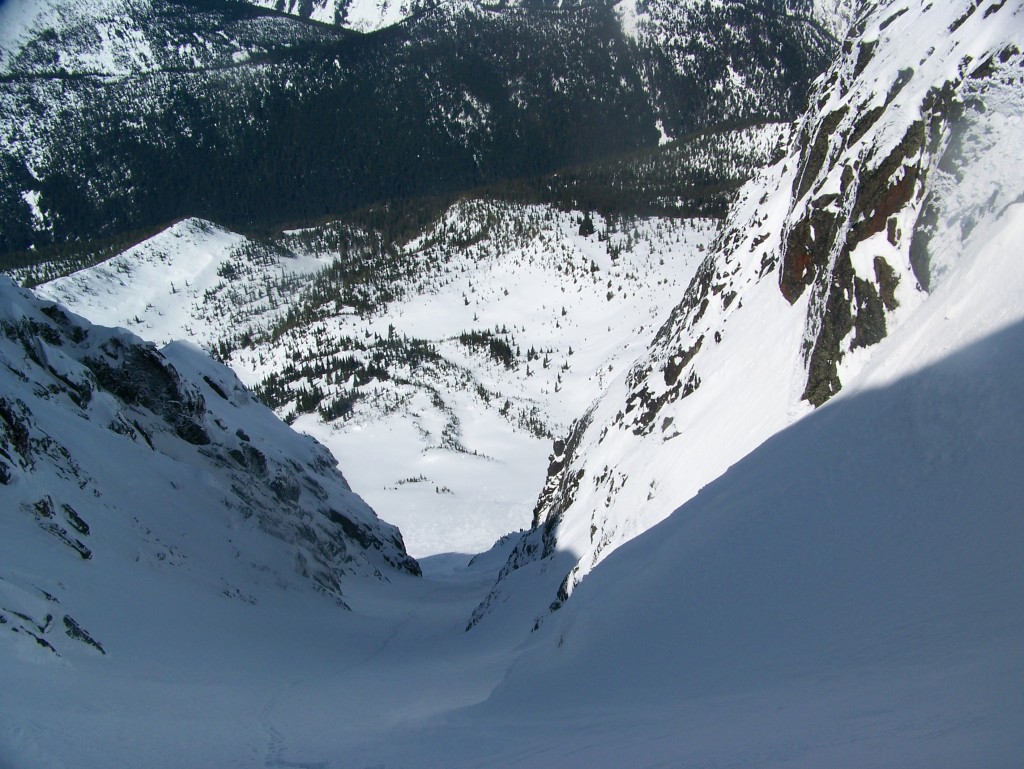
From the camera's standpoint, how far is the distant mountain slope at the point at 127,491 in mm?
11930

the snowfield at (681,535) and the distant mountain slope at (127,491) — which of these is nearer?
the snowfield at (681,535)

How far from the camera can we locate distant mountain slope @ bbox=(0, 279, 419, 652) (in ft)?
39.1

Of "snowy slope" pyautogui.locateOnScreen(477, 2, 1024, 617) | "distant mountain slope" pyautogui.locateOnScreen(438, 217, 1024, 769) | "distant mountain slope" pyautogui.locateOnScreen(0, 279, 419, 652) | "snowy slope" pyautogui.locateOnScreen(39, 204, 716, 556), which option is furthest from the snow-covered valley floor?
"snowy slope" pyautogui.locateOnScreen(39, 204, 716, 556)

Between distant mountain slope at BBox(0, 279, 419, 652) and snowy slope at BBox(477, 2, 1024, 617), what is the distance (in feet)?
22.5

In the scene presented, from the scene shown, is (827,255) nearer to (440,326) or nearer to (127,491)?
(127,491)

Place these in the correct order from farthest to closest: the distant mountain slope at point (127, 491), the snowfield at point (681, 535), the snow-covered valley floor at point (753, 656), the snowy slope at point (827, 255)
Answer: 1. the distant mountain slope at point (127, 491)
2. the snowy slope at point (827, 255)
3. the snowfield at point (681, 535)
4. the snow-covered valley floor at point (753, 656)

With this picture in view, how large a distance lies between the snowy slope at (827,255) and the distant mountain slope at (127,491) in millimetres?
6858

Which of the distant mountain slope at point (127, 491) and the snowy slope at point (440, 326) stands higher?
the snowy slope at point (440, 326)

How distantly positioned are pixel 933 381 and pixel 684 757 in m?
4.88

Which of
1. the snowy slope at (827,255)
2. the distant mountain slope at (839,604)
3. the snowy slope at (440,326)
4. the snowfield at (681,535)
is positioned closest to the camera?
the distant mountain slope at (839,604)

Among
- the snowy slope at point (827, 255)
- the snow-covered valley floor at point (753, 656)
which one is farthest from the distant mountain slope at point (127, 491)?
the snowy slope at point (827, 255)

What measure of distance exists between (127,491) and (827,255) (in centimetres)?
1517

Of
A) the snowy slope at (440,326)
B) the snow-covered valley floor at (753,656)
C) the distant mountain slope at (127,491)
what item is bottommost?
the snow-covered valley floor at (753,656)

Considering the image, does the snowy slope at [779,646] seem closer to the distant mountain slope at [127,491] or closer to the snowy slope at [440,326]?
the distant mountain slope at [127,491]
